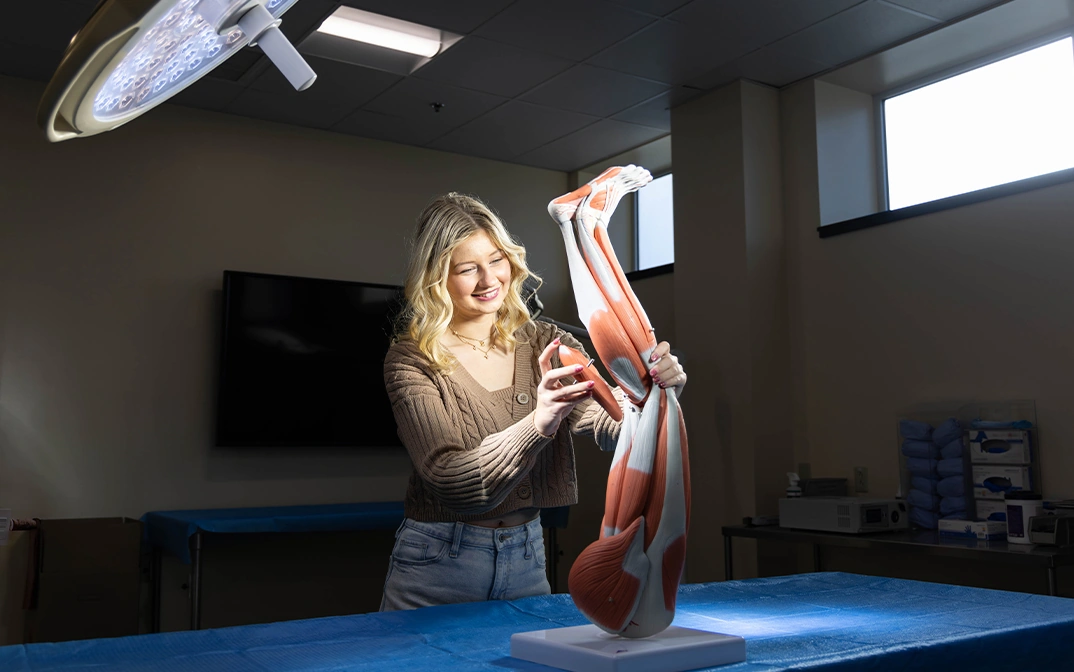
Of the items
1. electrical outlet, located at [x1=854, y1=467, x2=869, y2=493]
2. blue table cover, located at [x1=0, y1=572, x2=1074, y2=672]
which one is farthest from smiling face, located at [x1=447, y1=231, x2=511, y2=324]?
electrical outlet, located at [x1=854, y1=467, x2=869, y2=493]

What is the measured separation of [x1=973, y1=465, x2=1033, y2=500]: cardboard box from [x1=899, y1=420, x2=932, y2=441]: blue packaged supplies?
0.74ft

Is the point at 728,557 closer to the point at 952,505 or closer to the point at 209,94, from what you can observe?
the point at 952,505

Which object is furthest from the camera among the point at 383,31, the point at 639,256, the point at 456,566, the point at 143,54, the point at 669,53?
the point at 639,256

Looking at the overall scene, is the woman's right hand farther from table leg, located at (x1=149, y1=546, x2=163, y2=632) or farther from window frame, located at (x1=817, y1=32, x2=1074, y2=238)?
table leg, located at (x1=149, y1=546, x2=163, y2=632)

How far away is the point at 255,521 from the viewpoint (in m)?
3.57

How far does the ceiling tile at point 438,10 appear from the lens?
3287 millimetres

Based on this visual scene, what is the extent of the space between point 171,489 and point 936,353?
3.50m

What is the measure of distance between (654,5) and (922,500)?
219cm

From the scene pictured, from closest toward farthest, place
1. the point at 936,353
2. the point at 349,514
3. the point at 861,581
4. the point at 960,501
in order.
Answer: the point at 861,581 < the point at 960,501 < the point at 936,353 < the point at 349,514

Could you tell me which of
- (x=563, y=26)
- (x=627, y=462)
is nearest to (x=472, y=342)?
(x=627, y=462)

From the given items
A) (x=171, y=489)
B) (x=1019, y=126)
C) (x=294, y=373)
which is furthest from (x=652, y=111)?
(x=171, y=489)

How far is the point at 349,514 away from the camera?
385 cm

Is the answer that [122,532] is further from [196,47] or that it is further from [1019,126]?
[1019,126]

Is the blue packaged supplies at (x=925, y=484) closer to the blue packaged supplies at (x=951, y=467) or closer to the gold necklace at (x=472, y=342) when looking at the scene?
the blue packaged supplies at (x=951, y=467)
